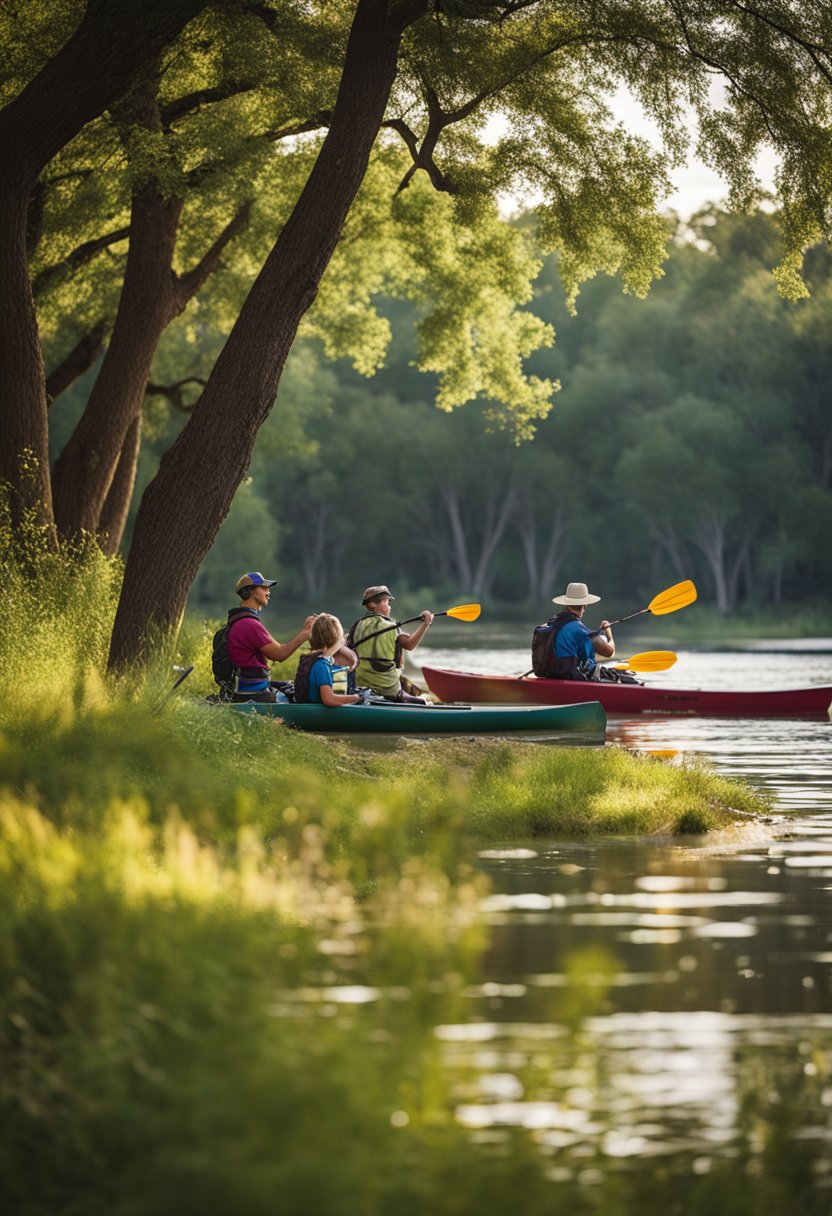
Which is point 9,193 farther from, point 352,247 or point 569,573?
point 569,573

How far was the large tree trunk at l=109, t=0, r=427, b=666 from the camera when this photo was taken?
1319cm

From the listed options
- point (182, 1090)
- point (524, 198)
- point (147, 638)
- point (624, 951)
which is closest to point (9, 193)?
point (147, 638)

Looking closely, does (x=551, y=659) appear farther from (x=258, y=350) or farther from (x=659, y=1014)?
(x=659, y=1014)

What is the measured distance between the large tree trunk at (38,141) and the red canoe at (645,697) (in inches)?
237

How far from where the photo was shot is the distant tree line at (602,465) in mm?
62781

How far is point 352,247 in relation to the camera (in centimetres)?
2495

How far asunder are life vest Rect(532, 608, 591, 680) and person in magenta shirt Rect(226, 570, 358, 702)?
17.8 ft

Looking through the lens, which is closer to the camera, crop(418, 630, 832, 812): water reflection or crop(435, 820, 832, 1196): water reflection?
crop(435, 820, 832, 1196): water reflection

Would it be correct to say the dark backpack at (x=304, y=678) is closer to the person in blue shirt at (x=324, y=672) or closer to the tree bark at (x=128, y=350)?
the person in blue shirt at (x=324, y=672)

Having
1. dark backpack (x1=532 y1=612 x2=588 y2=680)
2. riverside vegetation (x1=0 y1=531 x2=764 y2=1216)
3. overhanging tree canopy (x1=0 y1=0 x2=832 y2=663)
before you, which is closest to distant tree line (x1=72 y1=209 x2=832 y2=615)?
overhanging tree canopy (x1=0 y1=0 x2=832 y2=663)

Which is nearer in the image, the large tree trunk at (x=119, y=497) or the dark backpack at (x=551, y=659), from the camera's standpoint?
the dark backpack at (x=551, y=659)

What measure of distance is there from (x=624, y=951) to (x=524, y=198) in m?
14.2

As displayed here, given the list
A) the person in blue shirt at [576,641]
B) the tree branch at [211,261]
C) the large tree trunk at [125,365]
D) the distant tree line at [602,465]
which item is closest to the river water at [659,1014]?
the person in blue shirt at [576,641]

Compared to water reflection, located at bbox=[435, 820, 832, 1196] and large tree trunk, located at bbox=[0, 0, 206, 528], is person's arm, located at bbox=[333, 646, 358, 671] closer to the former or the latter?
large tree trunk, located at bbox=[0, 0, 206, 528]
